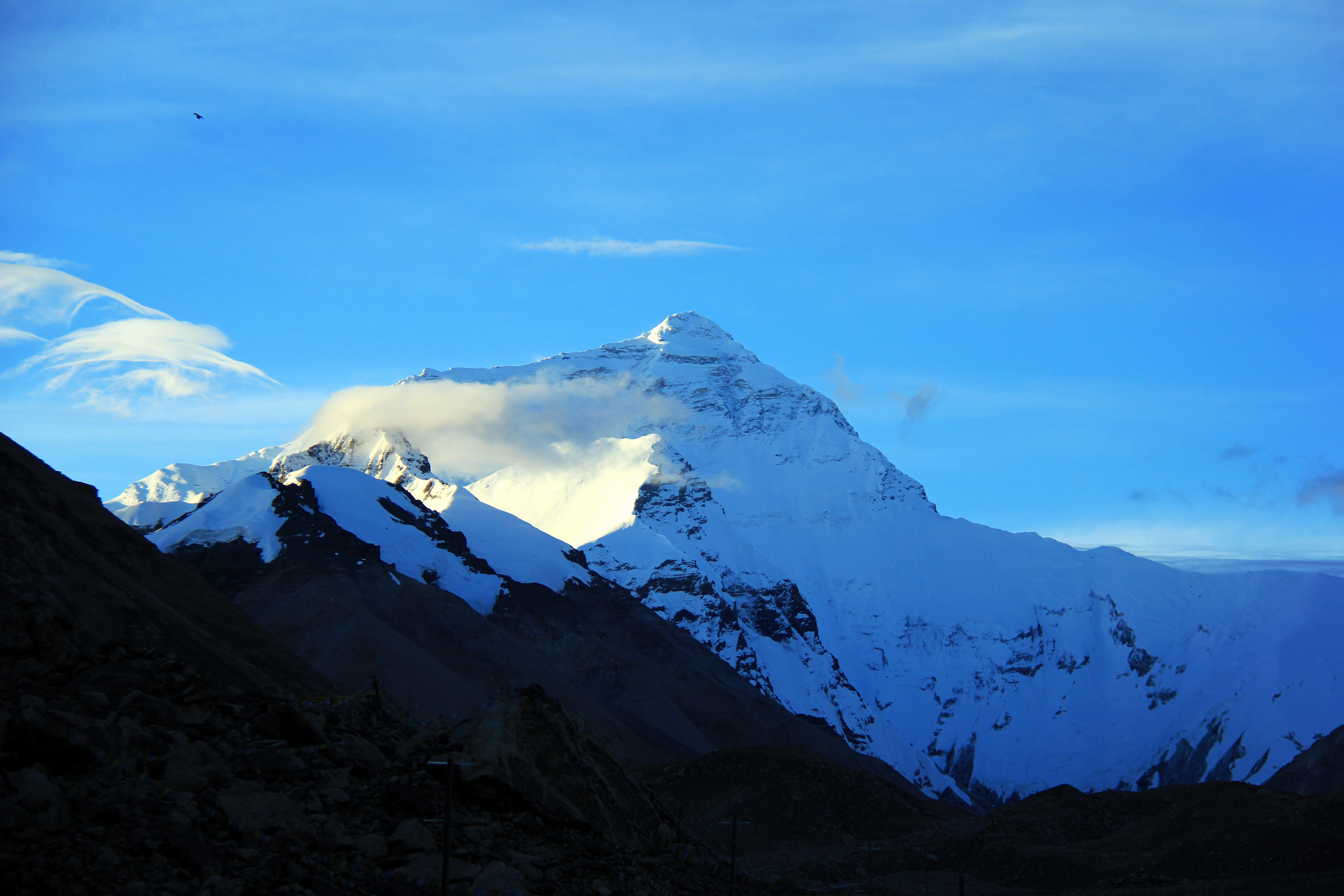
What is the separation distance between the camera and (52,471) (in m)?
55.2

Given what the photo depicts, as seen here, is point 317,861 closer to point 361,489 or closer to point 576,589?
point 361,489

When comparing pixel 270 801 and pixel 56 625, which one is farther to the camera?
pixel 56 625

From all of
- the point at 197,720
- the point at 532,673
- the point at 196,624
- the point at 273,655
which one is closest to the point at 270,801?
the point at 197,720

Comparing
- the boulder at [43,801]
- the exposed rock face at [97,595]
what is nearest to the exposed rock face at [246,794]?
the boulder at [43,801]

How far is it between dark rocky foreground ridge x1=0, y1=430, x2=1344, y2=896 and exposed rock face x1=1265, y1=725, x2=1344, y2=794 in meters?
51.2

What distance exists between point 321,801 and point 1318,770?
100 metres

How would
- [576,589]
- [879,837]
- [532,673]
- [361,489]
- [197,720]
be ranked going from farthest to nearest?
[576,589] → [361,489] → [532,673] → [879,837] → [197,720]

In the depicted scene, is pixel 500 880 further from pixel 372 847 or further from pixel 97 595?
pixel 97 595

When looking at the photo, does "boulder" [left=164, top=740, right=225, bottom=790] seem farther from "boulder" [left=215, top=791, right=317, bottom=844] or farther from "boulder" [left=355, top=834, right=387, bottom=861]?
"boulder" [left=355, top=834, right=387, bottom=861]

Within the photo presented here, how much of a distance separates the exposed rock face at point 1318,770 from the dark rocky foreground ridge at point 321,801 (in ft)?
168

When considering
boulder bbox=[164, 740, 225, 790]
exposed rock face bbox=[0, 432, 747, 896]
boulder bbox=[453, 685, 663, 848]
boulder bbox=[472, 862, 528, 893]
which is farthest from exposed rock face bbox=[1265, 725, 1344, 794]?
boulder bbox=[164, 740, 225, 790]

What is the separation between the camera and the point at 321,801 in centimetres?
2389

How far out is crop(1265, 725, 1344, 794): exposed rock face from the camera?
320ft

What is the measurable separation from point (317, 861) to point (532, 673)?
323ft
